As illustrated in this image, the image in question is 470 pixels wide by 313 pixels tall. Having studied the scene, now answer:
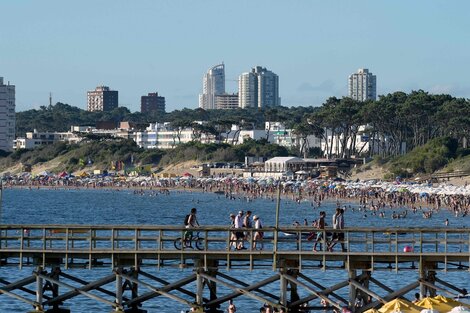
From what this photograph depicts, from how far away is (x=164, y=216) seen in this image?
412ft

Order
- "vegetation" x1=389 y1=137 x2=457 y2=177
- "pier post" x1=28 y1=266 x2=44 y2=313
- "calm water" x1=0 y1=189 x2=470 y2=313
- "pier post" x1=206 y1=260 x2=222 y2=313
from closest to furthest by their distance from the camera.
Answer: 1. "pier post" x1=206 y1=260 x2=222 y2=313
2. "pier post" x1=28 y1=266 x2=44 y2=313
3. "calm water" x1=0 y1=189 x2=470 y2=313
4. "vegetation" x1=389 y1=137 x2=457 y2=177

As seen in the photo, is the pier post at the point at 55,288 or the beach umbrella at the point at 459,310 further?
the pier post at the point at 55,288

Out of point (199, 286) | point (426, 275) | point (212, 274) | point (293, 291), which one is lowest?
point (293, 291)

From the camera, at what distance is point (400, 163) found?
184 meters

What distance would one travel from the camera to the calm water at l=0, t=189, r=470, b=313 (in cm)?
5264

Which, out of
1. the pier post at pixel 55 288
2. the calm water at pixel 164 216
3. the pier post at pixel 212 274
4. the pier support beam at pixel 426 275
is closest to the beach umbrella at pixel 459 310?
the pier support beam at pixel 426 275

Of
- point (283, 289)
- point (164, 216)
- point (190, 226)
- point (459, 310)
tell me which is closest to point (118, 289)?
point (190, 226)

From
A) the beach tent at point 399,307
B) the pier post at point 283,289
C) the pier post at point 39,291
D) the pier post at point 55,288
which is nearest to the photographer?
the beach tent at point 399,307

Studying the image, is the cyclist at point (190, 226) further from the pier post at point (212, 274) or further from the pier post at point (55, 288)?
the pier post at point (55, 288)

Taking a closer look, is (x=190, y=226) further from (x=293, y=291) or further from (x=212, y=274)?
(x=293, y=291)

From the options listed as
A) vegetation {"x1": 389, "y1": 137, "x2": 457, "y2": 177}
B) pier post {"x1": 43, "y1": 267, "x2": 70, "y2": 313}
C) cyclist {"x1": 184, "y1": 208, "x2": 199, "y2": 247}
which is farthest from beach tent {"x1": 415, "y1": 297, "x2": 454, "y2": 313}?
vegetation {"x1": 389, "y1": 137, "x2": 457, "y2": 177}

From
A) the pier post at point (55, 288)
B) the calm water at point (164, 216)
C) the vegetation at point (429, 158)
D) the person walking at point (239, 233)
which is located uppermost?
the vegetation at point (429, 158)

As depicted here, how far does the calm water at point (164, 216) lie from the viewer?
173 feet

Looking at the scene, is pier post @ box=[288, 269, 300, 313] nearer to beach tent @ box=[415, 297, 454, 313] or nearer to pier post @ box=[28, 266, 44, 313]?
beach tent @ box=[415, 297, 454, 313]
